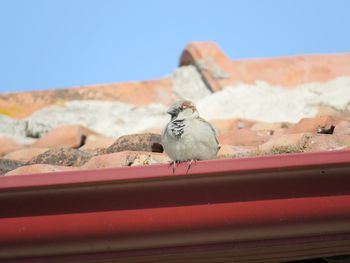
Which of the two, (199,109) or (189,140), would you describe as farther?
(199,109)

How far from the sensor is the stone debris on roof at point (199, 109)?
155 inches

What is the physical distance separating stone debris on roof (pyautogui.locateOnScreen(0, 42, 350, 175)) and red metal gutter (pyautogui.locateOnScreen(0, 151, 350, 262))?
85cm

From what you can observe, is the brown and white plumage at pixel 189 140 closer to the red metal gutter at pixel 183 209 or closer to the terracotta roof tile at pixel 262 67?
the red metal gutter at pixel 183 209

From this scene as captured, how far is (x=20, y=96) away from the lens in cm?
744

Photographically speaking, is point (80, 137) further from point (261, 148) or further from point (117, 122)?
point (261, 148)

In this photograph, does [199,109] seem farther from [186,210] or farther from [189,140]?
[186,210]

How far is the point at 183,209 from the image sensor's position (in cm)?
261

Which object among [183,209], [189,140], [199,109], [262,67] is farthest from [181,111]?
[262,67]

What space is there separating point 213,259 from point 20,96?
4856 mm

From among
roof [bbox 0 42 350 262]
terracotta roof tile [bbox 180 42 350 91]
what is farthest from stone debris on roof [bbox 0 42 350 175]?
roof [bbox 0 42 350 262]

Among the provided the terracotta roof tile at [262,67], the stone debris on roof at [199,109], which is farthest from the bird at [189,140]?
the terracotta roof tile at [262,67]

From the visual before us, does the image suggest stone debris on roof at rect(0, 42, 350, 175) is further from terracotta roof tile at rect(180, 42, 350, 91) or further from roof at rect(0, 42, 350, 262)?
roof at rect(0, 42, 350, 262)

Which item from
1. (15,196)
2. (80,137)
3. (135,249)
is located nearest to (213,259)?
(135,249)

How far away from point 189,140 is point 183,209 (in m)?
1.20
